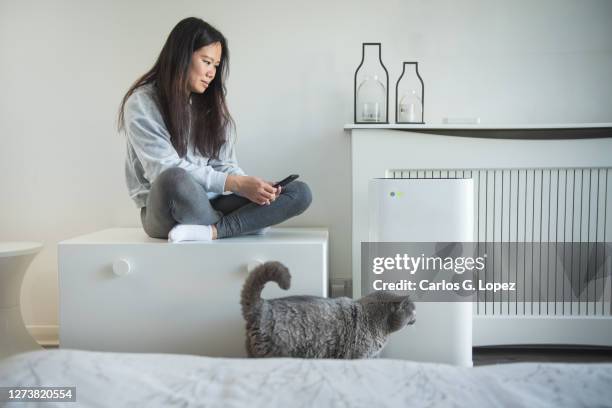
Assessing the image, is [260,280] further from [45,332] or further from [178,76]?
[45,332]

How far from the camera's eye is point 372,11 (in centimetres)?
209

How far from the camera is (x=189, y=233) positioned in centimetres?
162

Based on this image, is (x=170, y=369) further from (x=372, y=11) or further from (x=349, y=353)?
(x=372, y=11)

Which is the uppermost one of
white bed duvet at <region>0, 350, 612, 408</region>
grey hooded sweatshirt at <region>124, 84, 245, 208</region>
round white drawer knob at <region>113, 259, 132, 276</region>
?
grey hooded sweatshirt at <region>124, 84, 245, 208</region>

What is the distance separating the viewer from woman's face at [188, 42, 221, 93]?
69.2 inches

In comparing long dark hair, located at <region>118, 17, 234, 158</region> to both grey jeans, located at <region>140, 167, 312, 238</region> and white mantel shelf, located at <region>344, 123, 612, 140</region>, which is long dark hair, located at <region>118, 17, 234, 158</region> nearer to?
grey jeans, located at <region>140, 167, 312, 238</region>

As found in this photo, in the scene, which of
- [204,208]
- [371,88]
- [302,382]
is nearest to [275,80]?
[371,88]

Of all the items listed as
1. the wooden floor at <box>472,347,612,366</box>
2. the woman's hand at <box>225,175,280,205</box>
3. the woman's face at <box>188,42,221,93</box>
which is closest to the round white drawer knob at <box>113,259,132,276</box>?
the woman's hand at <box>225,175,280,205</box>

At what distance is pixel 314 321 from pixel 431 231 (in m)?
0.48

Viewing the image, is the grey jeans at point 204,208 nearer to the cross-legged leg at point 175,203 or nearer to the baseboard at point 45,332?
the cross-legged leg at point 175,203

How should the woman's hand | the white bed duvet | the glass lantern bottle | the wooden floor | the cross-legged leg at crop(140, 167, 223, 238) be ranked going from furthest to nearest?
the glass lantern bottle → the wooden floor → the woman's hand → the cross-legged leg at crop(140, 167, 223, 238) → the white bed duvet

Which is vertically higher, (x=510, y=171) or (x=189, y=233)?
(x=510, y=171)

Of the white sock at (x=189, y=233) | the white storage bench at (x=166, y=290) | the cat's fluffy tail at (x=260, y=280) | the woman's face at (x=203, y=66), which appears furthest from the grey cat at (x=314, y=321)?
the woman's face at (x=203, y=66)

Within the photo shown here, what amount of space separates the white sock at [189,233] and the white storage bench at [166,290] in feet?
0.08
